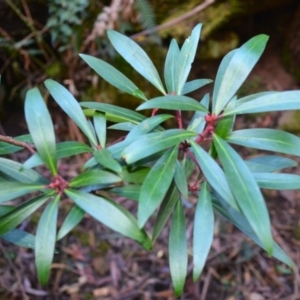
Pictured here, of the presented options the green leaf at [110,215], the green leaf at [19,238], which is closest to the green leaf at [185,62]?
the green leaf at [110,215]

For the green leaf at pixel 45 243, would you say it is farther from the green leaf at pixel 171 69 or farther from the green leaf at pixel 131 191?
the green leaf at pixel 171 69

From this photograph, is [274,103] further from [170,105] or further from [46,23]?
[46,23]

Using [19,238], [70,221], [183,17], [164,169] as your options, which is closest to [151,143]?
[164,169]

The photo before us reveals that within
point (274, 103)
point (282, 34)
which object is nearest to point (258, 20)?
point (282, 34)

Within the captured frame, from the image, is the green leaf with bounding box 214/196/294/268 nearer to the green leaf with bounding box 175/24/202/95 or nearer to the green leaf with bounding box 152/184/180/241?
the green leaf with bounding box 152/184/180/241

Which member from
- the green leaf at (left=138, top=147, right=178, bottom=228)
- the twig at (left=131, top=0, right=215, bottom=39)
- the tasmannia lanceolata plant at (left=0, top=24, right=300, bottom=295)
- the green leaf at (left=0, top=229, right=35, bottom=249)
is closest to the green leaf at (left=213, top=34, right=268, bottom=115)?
the tasmannia lanceolata plant at (left=0, top=24, right=300, bottom=295)

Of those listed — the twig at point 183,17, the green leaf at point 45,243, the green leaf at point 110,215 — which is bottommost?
the green leaf at point 45,243

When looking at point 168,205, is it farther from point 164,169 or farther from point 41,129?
point 41,129
